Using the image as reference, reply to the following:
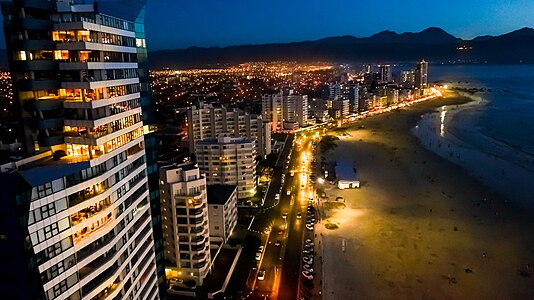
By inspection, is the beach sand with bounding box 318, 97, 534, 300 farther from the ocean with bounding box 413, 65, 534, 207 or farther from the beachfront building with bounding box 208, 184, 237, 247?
the beachfront building with bounding box 208, 184, 237, 247

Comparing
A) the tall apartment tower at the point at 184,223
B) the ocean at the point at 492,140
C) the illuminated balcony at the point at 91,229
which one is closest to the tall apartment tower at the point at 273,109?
the ocean at the point at 492,140

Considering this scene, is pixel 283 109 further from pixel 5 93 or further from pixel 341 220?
pixel 5 93

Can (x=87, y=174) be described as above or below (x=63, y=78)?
below

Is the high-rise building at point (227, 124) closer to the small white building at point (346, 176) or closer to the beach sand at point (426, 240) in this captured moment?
the small white building at point (346, 176)

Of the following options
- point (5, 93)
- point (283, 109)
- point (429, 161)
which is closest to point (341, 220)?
point (429, 161)

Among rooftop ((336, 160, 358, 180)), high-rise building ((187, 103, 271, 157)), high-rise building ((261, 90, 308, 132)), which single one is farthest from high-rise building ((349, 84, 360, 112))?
high-rise building ((187, 103, 271, 157))
